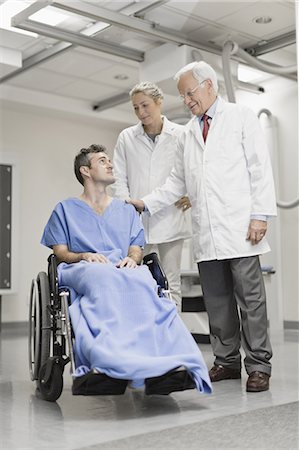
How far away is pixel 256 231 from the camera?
8.90ft

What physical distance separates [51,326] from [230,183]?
994 mm

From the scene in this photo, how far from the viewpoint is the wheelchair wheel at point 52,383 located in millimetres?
2412

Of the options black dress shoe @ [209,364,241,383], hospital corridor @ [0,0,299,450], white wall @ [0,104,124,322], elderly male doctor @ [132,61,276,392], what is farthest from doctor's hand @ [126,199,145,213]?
white wall @ [0,104,124,322]

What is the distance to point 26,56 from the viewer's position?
5.51 m

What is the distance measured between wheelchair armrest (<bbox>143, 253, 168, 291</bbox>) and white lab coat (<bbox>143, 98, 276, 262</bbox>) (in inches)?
10.7

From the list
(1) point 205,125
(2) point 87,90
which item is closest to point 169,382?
(1) point 205,125

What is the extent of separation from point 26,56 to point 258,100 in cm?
228

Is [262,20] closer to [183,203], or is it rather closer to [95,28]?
[95,28]

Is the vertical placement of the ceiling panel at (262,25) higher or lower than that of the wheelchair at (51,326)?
higher

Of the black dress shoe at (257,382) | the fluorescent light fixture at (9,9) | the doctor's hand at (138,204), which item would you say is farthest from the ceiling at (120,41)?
the black dress shoe at (257,382)

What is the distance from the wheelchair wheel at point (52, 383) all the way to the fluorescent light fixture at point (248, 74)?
13.1 feet

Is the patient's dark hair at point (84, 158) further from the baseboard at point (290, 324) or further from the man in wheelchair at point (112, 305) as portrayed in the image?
the baseboard at point (290, 324)

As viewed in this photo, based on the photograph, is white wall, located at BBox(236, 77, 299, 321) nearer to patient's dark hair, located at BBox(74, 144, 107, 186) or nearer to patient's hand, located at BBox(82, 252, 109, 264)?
patient's dark hair, located at BBox(74, 144, 107, 186)

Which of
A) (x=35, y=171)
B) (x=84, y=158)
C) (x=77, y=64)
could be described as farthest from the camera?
(x=35, y=171)
